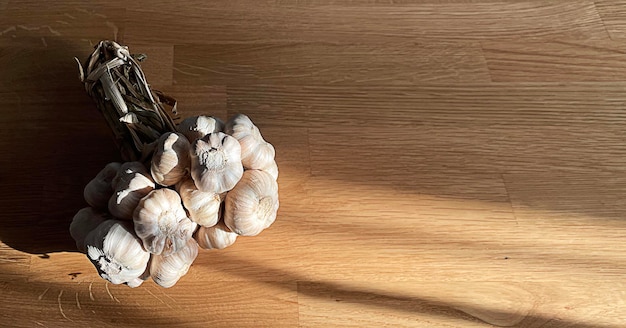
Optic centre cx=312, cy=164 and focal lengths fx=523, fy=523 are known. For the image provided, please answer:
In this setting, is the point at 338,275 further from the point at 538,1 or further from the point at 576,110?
the point at 538,1

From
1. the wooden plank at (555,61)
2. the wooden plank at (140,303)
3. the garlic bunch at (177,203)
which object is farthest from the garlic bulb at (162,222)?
the wooden plank at (555,61)

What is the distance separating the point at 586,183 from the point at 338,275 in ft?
1.37

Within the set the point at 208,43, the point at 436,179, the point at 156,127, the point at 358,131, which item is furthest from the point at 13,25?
the point at 436,179

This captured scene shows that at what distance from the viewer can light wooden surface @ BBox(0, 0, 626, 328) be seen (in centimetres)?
70

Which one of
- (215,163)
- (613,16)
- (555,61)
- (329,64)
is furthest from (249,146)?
(613,16)

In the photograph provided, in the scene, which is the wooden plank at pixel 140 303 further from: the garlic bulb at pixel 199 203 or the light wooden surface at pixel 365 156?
the garlic bulb at pixel 199 203

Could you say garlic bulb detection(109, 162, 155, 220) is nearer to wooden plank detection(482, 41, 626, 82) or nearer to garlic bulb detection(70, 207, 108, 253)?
garlic bulb detection(70, 207, 108, 253)

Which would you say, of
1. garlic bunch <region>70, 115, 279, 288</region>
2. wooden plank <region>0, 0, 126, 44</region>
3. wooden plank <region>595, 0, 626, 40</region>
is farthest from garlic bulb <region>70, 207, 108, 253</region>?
wooden plank <region>595, 0, 626, 40</region>

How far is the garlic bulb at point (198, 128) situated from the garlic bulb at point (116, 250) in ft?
0.43

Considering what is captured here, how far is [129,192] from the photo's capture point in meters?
0.61

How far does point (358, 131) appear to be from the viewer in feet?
2.79

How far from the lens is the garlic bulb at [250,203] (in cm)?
62

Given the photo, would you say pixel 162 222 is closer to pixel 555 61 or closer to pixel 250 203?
pixel 250 203

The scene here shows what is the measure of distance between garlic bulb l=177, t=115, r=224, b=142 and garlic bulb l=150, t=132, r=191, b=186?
0.02m
